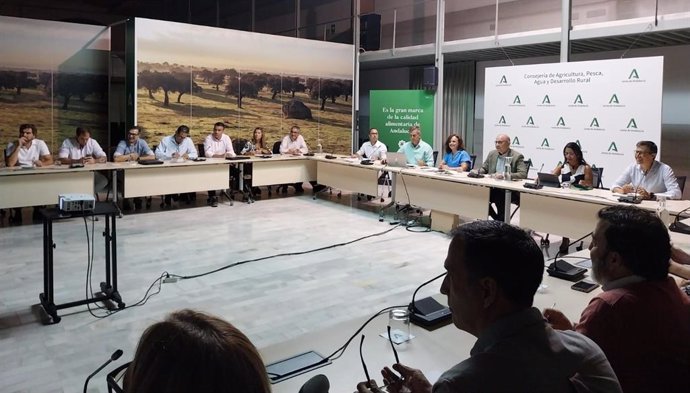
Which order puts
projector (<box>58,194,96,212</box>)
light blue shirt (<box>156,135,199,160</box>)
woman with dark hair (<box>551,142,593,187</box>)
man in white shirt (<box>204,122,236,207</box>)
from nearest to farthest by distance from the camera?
projector (<box>58,194,96,212</box>) → woman with dark hair (<box>551,142,593,187</box>) → light blue shirt (<box>156,135,199,160</box>) → man in white shirt (<box>204,122,236,207</box>)

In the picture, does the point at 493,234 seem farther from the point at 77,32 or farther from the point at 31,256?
the point at 77,32

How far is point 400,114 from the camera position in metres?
10.5

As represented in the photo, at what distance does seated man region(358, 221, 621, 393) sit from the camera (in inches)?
44.7

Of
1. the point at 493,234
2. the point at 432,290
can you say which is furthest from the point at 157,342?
the point at 432,290

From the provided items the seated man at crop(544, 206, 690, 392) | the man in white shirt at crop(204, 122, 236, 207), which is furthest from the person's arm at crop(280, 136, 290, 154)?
the seated man at crop(544, 206, 690, 392)

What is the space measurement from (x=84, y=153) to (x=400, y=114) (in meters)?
5.55

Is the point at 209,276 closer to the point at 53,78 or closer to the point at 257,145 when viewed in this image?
the point at 257,145

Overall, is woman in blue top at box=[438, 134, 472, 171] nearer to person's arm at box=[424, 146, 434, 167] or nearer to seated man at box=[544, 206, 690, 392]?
person's arm at box=[424, 146, 434, 167]

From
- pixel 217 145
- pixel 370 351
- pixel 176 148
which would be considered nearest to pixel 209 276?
pixel 370 351

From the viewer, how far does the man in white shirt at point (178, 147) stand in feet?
27.7

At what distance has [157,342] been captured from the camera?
28.6 inches

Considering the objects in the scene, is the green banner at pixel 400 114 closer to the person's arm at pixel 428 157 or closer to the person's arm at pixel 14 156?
the person's arm at pixel 428 157

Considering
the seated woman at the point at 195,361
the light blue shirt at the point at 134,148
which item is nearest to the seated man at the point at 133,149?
the light blue shirt at the point at 134,148

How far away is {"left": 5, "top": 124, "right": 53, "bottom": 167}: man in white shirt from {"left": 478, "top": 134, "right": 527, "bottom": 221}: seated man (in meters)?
5.67
